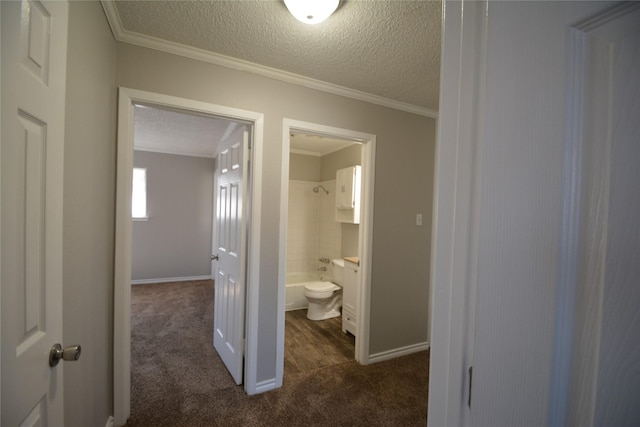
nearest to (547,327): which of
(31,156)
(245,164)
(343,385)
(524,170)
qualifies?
(524,170)

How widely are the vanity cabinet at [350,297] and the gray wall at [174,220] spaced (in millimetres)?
3304

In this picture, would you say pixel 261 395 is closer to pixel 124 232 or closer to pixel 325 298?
pixel 124 232

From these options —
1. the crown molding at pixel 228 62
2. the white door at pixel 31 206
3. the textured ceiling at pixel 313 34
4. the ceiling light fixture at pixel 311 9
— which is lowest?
the white door at pixel 31 206

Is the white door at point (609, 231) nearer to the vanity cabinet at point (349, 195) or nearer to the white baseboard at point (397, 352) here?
the white baseboard at point (397, 352)

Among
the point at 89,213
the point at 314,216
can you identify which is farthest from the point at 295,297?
the point at 89,213

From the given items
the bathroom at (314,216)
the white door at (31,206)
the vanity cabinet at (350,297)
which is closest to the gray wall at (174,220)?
the bathroom at (314,216)

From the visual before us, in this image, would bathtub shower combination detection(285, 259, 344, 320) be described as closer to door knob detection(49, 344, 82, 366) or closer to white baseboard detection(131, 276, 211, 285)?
white baseboard detection(131, 276, 211, 285)

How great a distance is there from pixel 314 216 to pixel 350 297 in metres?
1.93

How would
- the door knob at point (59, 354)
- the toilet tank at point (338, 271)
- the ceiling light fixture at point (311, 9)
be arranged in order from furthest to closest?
the toilet tank at point (338, 271)
the ceiling light fixture at point (311, 9)
the door knob at point (59, 354)

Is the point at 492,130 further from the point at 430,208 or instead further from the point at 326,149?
the point at 326,149

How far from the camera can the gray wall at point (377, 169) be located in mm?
1803

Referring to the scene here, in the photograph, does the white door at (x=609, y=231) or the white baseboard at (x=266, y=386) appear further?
the white baseboard at (x=266, y=386)

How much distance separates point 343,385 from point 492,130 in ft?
7.61

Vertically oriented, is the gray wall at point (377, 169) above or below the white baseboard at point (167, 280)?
above
